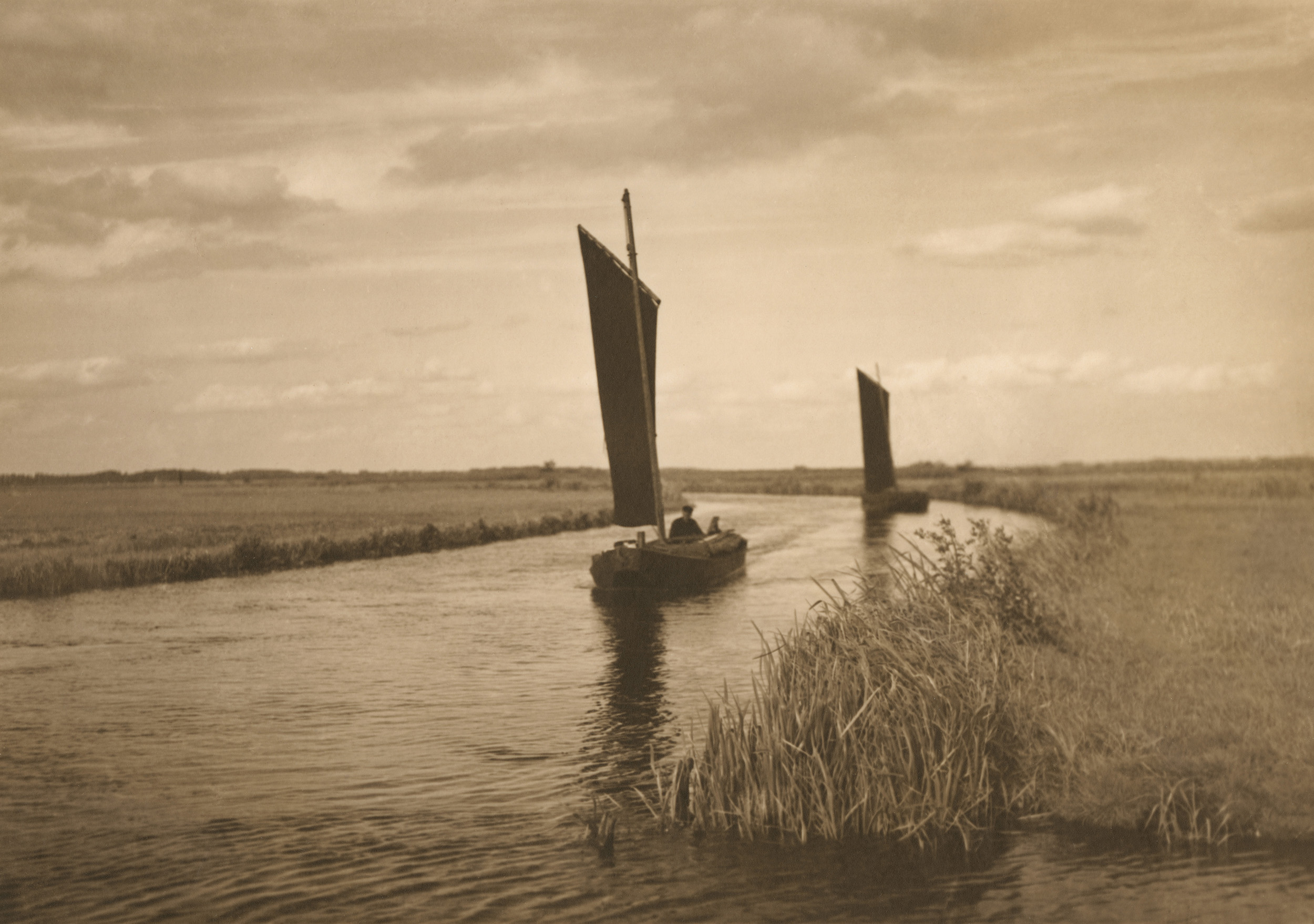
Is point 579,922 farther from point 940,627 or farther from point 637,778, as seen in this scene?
point 940,627

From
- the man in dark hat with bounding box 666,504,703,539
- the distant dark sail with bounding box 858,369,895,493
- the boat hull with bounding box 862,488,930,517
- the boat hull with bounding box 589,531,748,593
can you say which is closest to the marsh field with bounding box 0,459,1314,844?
the boat hull with bounding box 589,531,748,593

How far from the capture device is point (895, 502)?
6012 centimetres

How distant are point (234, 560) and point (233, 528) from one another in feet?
44.0

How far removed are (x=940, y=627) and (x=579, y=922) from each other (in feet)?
16.2

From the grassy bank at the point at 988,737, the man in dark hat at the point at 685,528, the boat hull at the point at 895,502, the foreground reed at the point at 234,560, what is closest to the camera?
the grassy bank at the point at 988,737

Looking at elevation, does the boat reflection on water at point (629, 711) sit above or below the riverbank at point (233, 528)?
below

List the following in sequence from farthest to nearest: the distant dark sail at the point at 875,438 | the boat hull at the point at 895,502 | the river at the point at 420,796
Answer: the distant dark sail at the point at 875,438, the boat hull at the point at 895,502, the river at the point at 420,796

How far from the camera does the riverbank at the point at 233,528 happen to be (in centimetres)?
3105

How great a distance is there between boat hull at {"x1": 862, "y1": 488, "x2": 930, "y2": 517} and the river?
36258mm

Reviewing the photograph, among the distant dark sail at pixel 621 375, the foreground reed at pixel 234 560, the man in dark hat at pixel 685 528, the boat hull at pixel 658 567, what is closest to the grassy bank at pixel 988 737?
the boat hull at pixel 658 567

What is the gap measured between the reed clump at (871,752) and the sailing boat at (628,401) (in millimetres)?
16102

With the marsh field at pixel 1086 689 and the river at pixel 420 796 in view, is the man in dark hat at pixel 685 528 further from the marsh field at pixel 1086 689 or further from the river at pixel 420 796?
the marsh field at pixel 1086 689

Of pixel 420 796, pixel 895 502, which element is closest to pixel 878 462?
pixel 895 502

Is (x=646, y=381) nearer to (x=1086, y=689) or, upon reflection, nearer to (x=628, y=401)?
(x=628, y=401)
